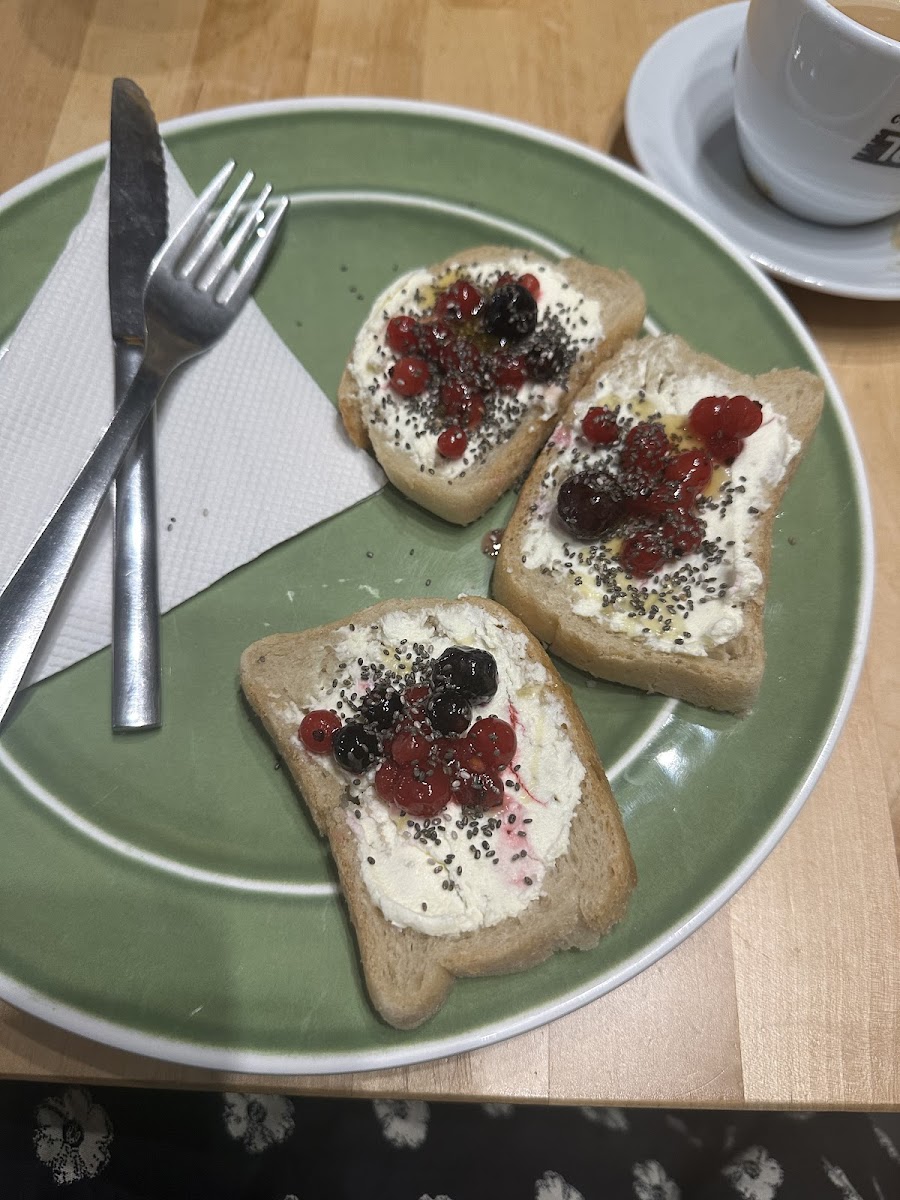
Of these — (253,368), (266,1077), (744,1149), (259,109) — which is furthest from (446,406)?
(744,1149)

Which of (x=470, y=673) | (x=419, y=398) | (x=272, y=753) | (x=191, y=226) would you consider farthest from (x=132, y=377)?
(x=470, y=673)

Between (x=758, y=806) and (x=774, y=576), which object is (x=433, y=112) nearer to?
(x=774, y=576)

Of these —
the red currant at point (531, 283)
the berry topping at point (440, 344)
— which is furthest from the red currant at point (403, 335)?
the red currant at point (531, 283)

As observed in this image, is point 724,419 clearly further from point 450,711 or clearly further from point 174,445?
point 174,445

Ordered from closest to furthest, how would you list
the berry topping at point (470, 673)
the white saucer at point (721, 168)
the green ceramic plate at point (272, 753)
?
the green ceramic plate at point (272, 753) → the berry topping at point (470, 673) → the white saucer at point (721, 168)

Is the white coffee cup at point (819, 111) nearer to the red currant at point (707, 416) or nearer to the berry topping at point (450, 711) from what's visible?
the red currant at point (707, 416)

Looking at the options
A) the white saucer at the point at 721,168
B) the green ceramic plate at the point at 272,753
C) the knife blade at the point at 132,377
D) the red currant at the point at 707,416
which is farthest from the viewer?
the white saucer at the point at 721,168
